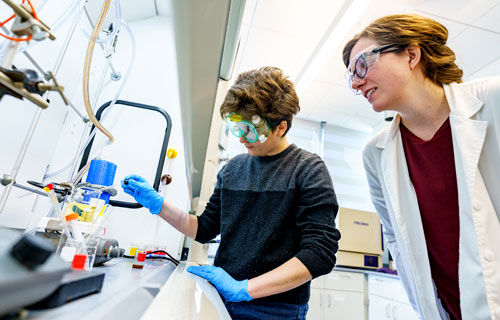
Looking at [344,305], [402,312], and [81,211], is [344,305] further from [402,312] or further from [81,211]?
[81,211]

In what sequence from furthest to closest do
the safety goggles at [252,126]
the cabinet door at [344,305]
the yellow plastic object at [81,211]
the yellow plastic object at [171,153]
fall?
the cabinet door at [344,305] → the yellow plastic object at [171,153] → the safety goggles at [252,126] → the yellow plastic object at [81,211]

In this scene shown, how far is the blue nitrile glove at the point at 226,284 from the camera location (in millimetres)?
777

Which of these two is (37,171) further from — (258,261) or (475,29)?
(475,29)

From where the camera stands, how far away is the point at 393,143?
113 centimetres

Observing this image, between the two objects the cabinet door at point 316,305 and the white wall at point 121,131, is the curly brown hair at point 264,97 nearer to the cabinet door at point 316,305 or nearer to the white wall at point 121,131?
the white wall at point 121,131

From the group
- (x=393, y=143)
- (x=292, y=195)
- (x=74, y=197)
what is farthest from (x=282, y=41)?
(x=74, y=197)

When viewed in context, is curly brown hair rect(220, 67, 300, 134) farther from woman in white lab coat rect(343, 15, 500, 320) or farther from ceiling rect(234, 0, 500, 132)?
ceiling rect(234, 0, 500, 132)

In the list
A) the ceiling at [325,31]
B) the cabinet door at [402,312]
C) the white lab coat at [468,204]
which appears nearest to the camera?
the white lab coat at [468,204]

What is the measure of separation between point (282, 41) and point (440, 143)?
227 centimetres

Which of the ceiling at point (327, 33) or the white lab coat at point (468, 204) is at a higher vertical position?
the ceiling at point (327, 33)

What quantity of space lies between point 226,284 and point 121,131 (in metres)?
1.60

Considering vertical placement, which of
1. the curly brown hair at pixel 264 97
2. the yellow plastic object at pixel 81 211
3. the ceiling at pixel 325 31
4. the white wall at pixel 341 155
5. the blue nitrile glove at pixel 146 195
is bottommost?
the yellow plastic object at pixel 81 211

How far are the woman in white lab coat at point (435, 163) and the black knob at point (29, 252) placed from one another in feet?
3.38

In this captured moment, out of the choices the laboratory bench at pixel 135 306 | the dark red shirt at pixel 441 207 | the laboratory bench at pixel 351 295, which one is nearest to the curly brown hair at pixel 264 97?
the dark red shirt at pixel 441 207
